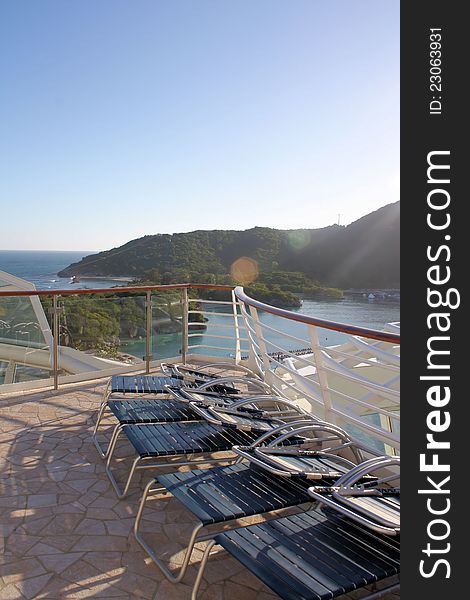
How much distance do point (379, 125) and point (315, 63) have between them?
5.81 feet

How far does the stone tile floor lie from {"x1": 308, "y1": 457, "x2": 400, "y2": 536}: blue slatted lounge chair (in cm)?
47

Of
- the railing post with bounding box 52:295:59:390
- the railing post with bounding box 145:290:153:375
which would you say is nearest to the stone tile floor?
the railing post with bounding box 52:295:59:390

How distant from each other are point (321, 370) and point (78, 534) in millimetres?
1799

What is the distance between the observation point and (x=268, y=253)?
2156 cm

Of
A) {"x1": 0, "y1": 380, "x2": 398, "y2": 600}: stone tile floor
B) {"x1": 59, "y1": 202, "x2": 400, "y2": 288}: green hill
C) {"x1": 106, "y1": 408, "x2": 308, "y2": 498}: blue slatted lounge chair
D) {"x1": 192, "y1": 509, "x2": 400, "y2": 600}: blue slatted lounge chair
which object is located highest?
{"x1": 59, "y1": 202, "x2": 400, "y2": 288}: green hill

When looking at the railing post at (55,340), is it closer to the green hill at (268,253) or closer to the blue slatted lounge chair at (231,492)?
the blue slatted lounge chair at (231,492)

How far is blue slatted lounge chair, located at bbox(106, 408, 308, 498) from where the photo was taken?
2.75 metres

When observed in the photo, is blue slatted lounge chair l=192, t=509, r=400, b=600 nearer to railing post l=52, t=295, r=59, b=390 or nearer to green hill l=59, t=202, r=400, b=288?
railing post l=52, t=295, r=59, b=390

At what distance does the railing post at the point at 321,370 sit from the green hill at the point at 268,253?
13.0m

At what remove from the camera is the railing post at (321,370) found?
317cm

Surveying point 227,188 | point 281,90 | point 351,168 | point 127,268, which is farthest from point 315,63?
point 127,268

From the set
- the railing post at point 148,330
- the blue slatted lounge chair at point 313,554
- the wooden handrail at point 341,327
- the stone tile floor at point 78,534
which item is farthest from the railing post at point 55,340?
the blue slatted lounge chair at point 313,554

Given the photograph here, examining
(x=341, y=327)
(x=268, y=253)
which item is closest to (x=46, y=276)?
(x=268, y=253)

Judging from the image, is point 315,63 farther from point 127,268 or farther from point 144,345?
point 127,268
